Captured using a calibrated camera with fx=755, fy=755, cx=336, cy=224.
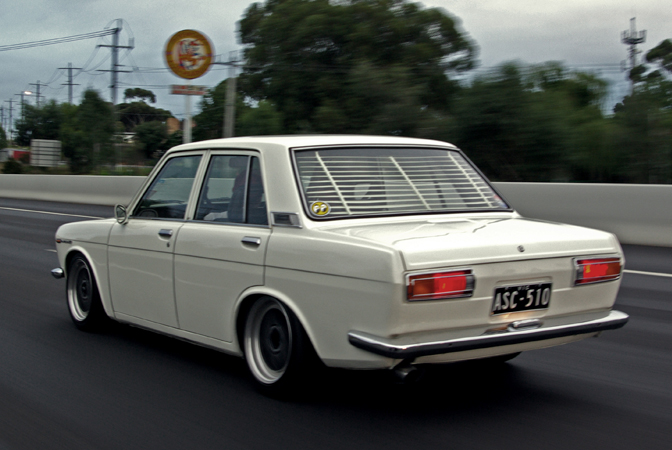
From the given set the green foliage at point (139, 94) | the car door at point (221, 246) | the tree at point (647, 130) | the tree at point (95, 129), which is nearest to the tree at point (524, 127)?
the tree at point (647, 130)

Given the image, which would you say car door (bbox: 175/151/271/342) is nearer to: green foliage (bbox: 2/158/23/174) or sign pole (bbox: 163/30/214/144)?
sign pole (bbox: 163/30/214/144)

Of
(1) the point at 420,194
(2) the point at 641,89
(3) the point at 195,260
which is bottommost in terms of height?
(3) the point at 195,260

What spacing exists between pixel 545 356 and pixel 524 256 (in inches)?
65.8

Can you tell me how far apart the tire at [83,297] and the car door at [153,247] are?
41 cm

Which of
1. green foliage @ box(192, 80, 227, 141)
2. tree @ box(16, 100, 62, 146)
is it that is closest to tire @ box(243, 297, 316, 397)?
green foliage @ box(192, 80, 227, 141)

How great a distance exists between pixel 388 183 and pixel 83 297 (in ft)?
→ 9.80

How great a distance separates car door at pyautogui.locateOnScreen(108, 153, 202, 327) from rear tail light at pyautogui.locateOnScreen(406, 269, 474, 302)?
2.00 metres

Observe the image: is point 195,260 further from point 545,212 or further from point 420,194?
point 545,212

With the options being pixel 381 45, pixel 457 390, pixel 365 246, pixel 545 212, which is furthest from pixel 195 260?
pixel 381 45

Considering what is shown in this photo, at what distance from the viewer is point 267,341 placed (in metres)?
4.35

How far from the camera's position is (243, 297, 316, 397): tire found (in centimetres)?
404

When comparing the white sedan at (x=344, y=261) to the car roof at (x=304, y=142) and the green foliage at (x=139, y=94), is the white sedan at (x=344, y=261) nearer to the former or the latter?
the car roof at (x=304, y=142)

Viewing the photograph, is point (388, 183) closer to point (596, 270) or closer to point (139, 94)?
point (596, 270)

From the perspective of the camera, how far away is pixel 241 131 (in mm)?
40281
